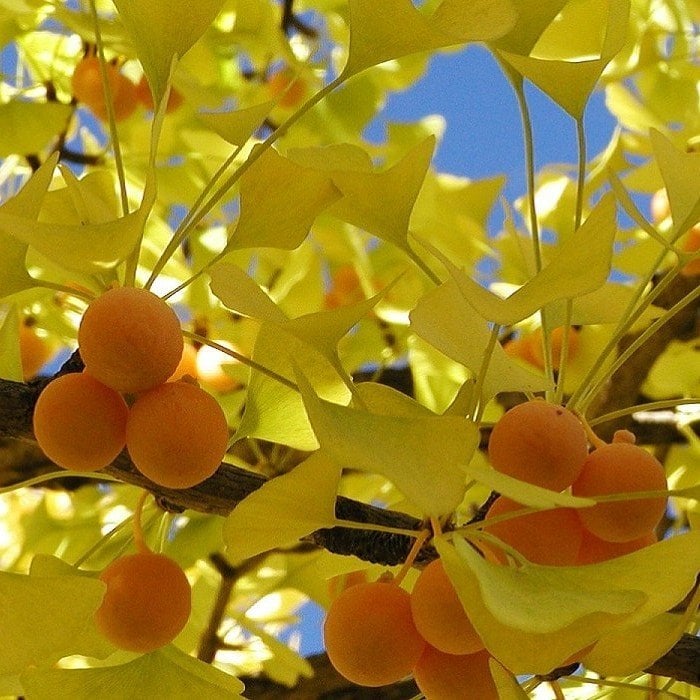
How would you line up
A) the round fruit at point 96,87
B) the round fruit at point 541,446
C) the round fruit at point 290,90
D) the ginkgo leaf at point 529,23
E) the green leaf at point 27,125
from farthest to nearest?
the round fruit at point 290,90, the round fruit at point 96,87, the green leaf at point 27,125, the ginkgo leaf at point 529,23, the round fruit at point 541,446

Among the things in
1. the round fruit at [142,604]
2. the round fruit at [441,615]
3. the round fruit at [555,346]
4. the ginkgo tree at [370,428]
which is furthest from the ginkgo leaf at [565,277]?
the round fruit at [555,346]

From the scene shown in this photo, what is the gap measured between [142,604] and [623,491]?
21 centimetres

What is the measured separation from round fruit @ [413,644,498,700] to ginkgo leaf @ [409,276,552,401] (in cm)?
11

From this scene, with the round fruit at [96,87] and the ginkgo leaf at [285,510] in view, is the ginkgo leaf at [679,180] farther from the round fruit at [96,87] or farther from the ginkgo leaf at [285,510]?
the round fruit at [96,87]

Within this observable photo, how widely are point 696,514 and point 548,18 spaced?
11.1 inches

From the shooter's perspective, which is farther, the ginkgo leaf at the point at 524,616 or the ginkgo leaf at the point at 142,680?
the ginkgo leaf at the point at 142,680

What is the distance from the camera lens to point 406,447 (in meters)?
0.35

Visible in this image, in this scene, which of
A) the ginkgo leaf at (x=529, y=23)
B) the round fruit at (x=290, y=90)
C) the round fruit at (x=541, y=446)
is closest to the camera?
the round fruit at (x=541, y=446)

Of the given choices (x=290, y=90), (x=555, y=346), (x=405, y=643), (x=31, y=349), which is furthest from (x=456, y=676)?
(x=290, y=90)

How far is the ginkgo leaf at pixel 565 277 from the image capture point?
373 mm

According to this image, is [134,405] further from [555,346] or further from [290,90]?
[290,90]

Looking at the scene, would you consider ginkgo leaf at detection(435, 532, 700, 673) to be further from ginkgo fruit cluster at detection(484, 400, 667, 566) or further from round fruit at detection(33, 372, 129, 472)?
round fruit at detection(33, 372, 129, 472)

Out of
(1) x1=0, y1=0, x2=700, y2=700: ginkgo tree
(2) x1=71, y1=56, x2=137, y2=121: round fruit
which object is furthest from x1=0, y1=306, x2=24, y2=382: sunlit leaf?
(2) x1=71, y1=56, x2=137, y2=121: round fruit

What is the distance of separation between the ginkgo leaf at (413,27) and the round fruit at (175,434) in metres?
0.17
